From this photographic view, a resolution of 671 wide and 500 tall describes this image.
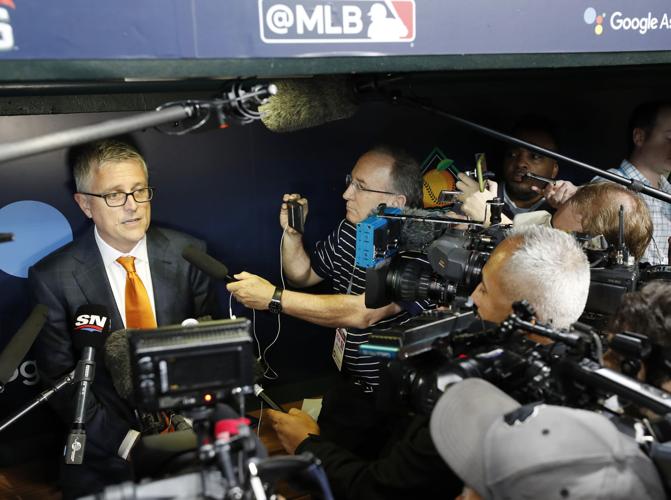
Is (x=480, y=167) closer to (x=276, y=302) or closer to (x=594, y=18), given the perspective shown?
(x=594, y=18)

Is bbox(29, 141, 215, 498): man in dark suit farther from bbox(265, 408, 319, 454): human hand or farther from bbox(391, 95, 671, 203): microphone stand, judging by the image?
bbox(391, 95, 671, 203): microphone stand

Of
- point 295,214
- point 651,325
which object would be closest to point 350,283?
point 295,214

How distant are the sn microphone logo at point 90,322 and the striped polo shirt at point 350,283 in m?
1.08

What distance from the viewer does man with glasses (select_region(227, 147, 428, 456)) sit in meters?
2.77

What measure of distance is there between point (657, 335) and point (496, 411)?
702 mm

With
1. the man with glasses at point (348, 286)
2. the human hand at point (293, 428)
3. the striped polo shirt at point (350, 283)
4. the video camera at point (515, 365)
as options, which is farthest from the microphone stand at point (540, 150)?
the human hand at point (293, 428)

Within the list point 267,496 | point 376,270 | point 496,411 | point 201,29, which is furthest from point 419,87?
point 267,496

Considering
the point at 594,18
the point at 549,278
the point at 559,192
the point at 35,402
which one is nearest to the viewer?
the point at 549,278

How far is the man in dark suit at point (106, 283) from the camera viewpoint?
245 centimetres

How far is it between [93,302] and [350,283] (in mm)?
1123

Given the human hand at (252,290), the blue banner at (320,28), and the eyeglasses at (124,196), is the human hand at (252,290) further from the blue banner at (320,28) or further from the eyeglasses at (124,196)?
the blue banner at (320,28)

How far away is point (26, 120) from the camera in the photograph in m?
2.28

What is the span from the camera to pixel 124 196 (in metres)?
2.49

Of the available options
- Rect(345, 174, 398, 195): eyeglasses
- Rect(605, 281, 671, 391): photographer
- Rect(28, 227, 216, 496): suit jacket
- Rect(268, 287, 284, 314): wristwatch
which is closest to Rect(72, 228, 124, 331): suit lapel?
Rect(28, 227, 216, 496): suit jacket
